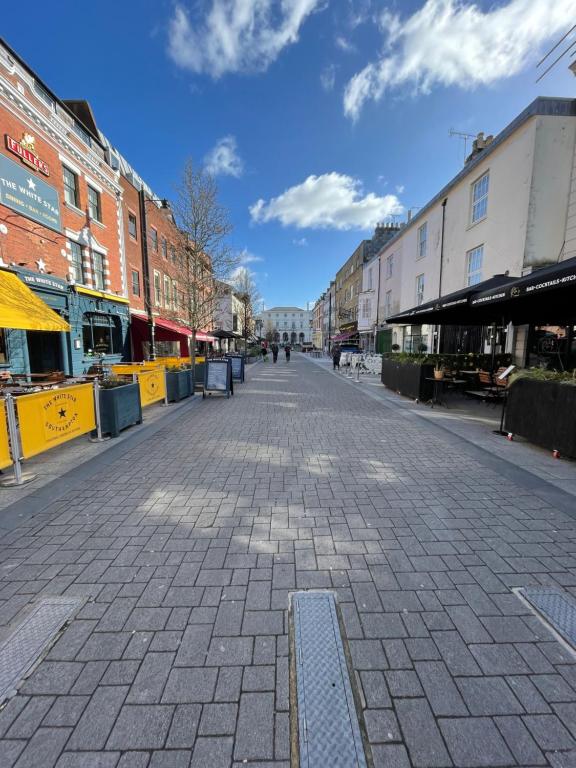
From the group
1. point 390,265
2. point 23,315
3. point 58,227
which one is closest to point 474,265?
point 390,265

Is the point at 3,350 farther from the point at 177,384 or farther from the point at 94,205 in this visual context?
the point at 94,205

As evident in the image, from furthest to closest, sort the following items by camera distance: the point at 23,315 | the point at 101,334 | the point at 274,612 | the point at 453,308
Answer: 1. the point at 101,334
2. the point at 453,308
3. the point at 23,315
4. the point at 274,612

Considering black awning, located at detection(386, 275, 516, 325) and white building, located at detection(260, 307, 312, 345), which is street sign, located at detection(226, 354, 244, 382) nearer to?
black awning, located at detection(386, 275, 516, 325)

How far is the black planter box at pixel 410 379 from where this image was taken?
9609 mm

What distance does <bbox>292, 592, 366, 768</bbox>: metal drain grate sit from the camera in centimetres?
144

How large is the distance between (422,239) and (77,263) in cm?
1840

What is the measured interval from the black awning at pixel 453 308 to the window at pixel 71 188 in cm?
1387

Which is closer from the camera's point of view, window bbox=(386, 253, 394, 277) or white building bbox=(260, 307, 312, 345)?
window bbox=(386, 253, 394, 277)

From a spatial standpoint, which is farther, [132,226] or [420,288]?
[420,288]

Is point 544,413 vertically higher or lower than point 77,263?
lower

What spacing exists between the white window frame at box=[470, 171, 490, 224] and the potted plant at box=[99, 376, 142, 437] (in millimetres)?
14734

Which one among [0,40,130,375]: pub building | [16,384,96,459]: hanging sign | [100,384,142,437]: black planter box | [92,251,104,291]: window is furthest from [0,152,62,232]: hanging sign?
[16,384,96,459]: hanging sign

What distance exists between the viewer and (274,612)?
7.16 feet

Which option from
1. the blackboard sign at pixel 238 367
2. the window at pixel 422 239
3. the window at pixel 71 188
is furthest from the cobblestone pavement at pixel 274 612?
the window at pixel 422 239
